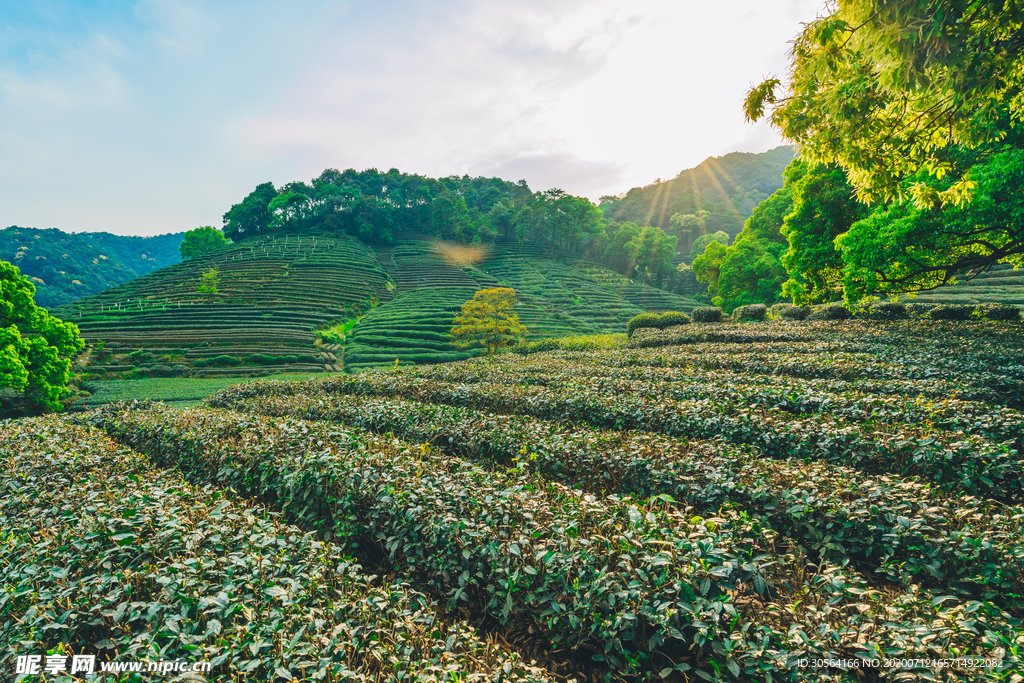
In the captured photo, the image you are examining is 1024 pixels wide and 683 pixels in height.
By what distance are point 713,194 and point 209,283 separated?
499ft

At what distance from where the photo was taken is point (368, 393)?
13461 millimetres

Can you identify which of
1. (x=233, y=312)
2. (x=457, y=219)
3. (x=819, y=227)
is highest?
(x=457, y=219)

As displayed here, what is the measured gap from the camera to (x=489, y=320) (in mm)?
33594

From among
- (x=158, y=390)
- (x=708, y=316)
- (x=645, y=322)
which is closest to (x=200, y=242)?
(x=158, y=390)

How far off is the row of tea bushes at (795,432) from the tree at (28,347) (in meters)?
20.8

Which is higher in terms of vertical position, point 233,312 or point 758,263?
point 758,263

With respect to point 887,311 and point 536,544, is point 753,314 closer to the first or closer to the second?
point 887,311

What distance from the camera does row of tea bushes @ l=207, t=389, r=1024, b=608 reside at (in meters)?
3.25

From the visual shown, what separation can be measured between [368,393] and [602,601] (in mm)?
11930

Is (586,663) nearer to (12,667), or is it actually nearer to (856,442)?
(12,667)

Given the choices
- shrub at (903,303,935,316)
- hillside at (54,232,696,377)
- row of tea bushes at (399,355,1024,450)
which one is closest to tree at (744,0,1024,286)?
row of tea bushes at (399,355,1024,450)

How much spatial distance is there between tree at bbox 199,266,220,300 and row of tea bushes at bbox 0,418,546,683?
5500 cm

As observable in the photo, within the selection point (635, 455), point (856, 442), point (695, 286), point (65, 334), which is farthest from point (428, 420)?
point (695, 286)

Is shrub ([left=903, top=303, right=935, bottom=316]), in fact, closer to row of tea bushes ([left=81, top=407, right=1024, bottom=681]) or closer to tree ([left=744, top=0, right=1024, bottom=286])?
tree ([left=744, top=0, right=1024, bottom=286])
